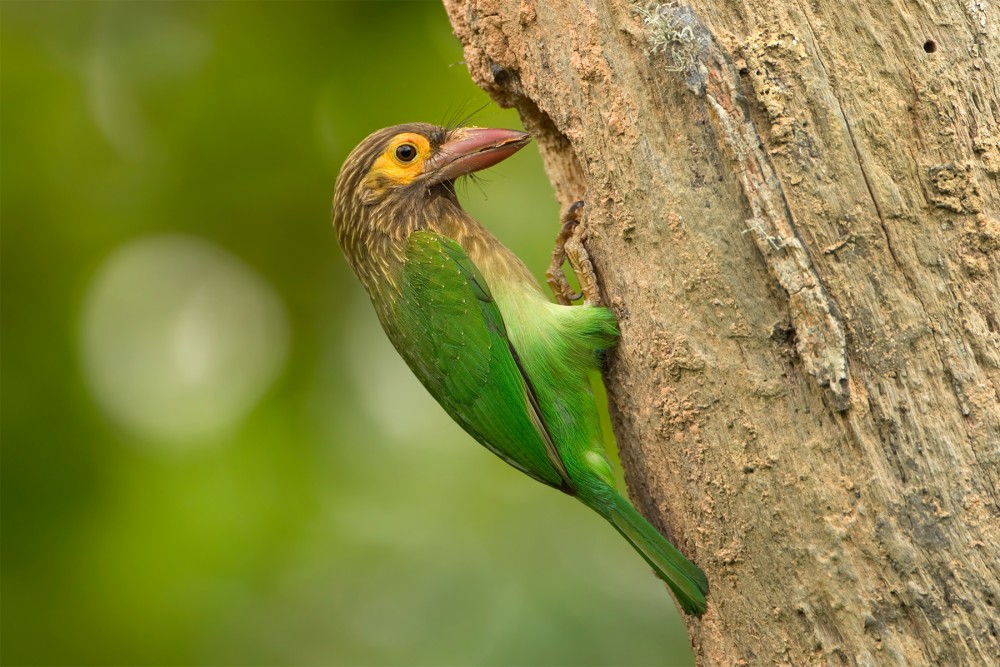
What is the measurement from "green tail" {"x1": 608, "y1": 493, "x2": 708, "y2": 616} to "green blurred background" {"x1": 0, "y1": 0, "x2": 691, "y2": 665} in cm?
216

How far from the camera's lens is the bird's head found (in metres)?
3.65

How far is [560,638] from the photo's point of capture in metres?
4.69

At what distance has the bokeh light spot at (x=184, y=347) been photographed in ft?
15.8

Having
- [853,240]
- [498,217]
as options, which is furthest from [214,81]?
[853,240]

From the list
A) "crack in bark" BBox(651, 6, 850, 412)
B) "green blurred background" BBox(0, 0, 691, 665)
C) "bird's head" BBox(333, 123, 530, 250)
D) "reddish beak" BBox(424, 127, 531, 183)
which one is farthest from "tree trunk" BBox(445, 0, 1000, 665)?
"green blurred background" BBox(0, 0, 691, 665)

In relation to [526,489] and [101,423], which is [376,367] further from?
[101,423]

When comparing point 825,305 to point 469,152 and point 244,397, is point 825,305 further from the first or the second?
point 244,397

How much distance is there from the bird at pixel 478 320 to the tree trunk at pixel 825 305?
0.33 meters

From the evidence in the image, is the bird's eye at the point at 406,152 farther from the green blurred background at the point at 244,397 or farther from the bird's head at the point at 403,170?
the green blurred background at the point at 244,397

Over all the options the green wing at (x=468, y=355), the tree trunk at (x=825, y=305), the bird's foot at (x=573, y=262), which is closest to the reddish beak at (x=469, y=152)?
the green wing at (x=468, y=355)

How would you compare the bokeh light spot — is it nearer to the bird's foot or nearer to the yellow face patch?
the yellow face patch

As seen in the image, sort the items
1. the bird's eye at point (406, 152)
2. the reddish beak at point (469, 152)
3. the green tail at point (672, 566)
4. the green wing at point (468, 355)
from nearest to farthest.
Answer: the green tail at point (672, 566) → the green wing at point (468, 355) → the reddish beak at point (469, 152) → the bird's eye at point (406, 152)

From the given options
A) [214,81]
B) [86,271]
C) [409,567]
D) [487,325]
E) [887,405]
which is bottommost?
[409,567]

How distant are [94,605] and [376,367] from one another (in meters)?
1.79
